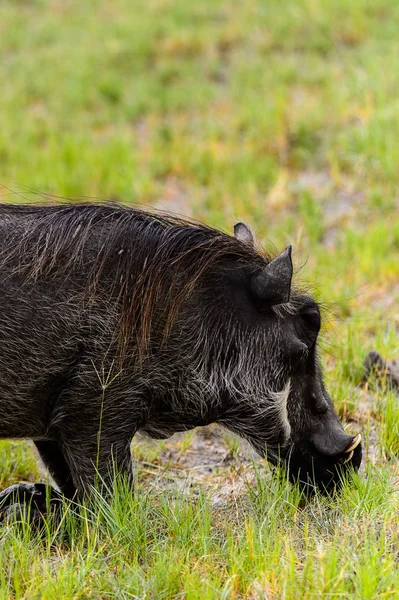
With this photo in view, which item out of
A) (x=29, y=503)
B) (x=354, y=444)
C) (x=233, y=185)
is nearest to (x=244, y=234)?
(x=354, y=444)

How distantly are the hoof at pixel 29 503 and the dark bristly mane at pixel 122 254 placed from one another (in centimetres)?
73

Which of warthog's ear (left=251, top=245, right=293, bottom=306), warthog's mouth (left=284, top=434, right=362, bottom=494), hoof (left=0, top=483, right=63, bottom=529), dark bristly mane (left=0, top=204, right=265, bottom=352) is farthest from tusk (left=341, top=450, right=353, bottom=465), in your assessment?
hoof (left=0, top=483, right=63, bottom=529)

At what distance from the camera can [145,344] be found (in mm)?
3729

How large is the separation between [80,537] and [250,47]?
863 cm

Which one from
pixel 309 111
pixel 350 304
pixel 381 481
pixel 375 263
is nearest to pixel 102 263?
pixel 381 481

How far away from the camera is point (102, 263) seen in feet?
12.5

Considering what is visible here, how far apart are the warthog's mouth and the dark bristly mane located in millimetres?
816

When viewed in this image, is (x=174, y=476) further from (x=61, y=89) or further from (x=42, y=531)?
(x=61, y=89)

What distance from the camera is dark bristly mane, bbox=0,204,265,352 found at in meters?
3.75

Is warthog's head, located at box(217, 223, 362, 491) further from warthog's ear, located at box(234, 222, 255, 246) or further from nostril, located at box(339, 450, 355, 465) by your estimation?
warthog's ear, located at box(234, 222, 255, 246)

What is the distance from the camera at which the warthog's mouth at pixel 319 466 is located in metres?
4.05

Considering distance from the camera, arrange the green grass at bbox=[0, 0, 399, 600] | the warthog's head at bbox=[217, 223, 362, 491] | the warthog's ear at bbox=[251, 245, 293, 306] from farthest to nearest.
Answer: the warthog's head at bbox=[217, 223, 362, 491]
the warthog's ear at bbox=[251, 245, 293, 306]
the green grass at bbox=[0, 0, 399, 600]

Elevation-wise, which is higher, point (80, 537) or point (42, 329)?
point (42, 329)

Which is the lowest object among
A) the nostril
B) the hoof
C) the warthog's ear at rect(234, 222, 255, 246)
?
the hoof
